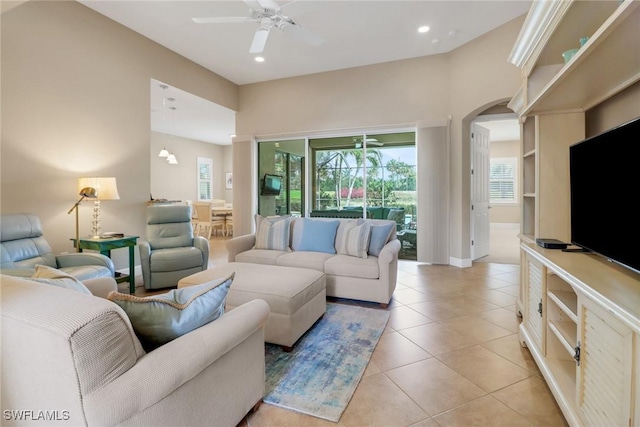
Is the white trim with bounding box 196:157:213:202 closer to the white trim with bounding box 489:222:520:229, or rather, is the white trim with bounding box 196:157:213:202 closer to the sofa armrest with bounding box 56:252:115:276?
the sofa armrest with bounding box 56:252:115:276

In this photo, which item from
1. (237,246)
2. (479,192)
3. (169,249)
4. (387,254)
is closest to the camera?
(387,254)

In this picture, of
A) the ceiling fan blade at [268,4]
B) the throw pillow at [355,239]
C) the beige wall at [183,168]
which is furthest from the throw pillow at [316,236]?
the beige wall at [183,168]

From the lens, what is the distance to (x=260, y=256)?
3.49 meters

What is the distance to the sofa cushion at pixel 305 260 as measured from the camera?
3225 mm

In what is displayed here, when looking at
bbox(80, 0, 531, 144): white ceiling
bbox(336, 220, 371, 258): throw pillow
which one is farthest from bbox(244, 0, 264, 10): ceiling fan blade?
bbox(336, 220, 371, 258): throw pillow

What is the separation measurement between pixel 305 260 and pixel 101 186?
246 cm

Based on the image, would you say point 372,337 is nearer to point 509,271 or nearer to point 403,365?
point 403,365

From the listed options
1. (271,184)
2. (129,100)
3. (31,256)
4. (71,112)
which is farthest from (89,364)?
(271,184)

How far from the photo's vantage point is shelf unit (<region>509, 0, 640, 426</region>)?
1094 millimetres

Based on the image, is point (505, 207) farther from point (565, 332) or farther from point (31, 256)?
point (31, 256)

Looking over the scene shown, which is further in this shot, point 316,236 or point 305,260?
point 316,236

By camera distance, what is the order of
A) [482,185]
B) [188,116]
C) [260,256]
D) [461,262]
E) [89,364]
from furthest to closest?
[188,116] → [482,185] → [461,262] → [260,256] → [89,364]

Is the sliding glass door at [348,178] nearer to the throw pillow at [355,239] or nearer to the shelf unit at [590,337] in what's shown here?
the throw pillow at [355,239]

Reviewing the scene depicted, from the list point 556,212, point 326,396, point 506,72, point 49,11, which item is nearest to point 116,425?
point 326,396
